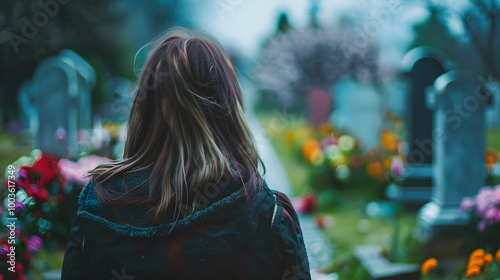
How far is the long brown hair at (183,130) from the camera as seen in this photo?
1.28 meters

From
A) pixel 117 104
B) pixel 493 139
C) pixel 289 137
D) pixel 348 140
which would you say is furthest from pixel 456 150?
pixel 493 139

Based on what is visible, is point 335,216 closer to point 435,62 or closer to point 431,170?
point 431,170

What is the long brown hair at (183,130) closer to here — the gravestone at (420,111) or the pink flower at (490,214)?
the pink flower at (490,214)

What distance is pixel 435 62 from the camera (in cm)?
518

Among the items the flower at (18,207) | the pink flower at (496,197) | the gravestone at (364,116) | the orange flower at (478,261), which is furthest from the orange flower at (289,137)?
the orange flower at (478,261)

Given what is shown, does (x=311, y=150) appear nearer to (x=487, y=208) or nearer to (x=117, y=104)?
(x=487, y=208)

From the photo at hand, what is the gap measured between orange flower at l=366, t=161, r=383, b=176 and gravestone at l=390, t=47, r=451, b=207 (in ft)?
2.23

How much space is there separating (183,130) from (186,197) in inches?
7.6

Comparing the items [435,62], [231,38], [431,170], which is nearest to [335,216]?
[431,170]

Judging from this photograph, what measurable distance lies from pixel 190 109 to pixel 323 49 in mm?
8516

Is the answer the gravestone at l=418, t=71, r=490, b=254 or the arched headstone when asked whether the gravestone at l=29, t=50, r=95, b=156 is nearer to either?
the gravestone at l=418, t=71, r=490, b=254

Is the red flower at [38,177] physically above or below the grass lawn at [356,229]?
above

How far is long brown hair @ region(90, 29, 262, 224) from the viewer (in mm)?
1279

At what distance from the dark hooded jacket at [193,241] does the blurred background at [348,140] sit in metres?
0.47
